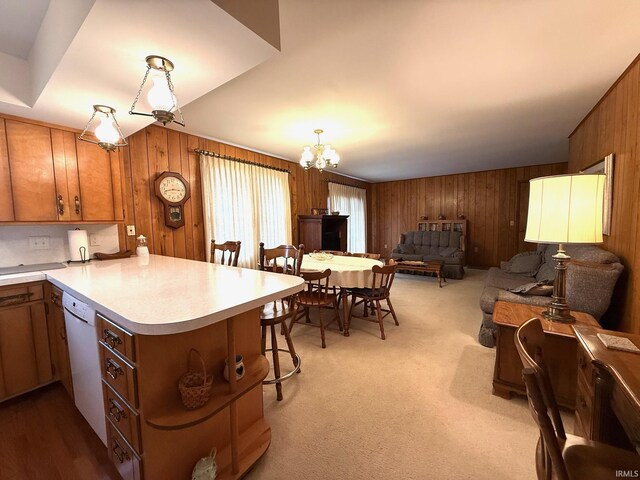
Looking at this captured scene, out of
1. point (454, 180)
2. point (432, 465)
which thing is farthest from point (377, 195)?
point (432, 465)

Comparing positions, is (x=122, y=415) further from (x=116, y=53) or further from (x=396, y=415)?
(x=116, y=53)

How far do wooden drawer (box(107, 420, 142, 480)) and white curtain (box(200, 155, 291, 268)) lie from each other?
2517 millimetres

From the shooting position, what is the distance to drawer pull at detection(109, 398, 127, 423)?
1112 millimetres

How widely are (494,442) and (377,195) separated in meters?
7.19

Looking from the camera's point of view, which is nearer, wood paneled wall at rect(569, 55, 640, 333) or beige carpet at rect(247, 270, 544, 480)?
beige carpet at rect(247, 270, 544, 480)

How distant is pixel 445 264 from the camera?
5547 millimetres

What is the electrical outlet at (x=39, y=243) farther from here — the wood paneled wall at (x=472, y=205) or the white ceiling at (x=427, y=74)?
the wood paneled wall at (x=472, y=205)

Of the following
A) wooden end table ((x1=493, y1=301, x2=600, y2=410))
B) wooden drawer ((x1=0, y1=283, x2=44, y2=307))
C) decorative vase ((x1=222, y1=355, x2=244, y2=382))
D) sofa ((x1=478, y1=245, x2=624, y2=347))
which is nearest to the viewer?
decorative vase ((x1=222, y1=355, x2=244, y2=382))

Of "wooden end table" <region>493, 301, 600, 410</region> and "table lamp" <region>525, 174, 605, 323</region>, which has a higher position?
"table lamp" <region>525, 174, 605, 323</region>

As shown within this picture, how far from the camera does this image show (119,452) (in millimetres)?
1179

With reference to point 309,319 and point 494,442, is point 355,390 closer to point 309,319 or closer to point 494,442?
point 494,442

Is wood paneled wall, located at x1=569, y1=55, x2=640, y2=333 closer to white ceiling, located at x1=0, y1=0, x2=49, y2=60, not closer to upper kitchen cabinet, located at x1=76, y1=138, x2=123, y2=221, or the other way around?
white ceiling, located at x1=0, y1=0, x2=49, y2=60

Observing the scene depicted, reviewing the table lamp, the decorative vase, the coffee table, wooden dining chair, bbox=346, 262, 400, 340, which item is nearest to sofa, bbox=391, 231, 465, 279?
the coffee table

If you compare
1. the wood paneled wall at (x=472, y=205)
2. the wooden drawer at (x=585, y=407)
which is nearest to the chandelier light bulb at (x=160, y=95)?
the wooden drawer at (x=585, y=407)
